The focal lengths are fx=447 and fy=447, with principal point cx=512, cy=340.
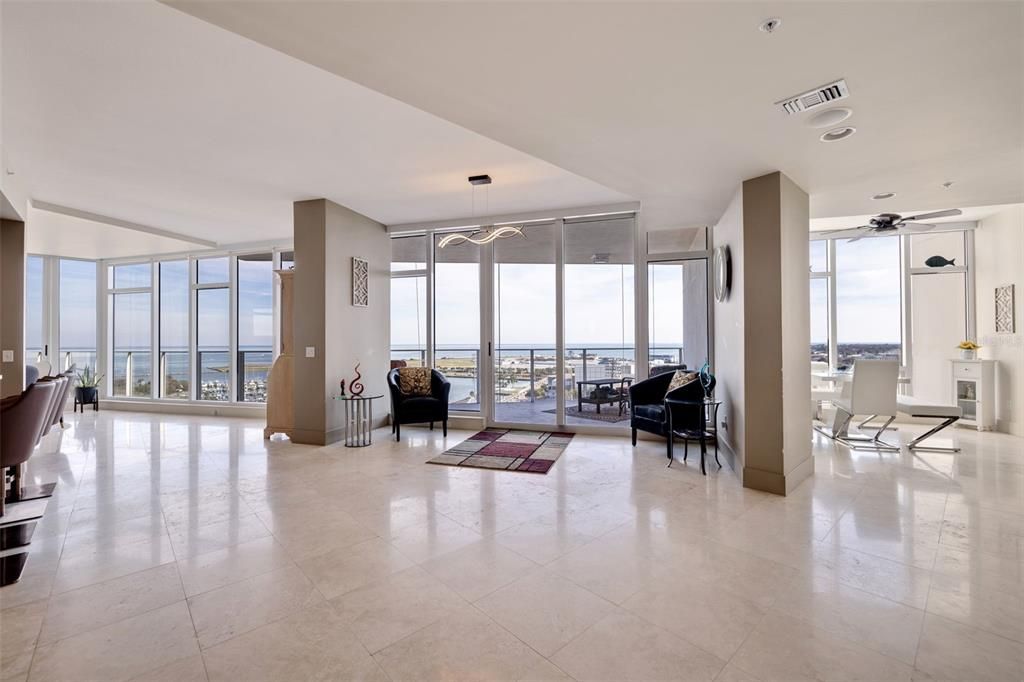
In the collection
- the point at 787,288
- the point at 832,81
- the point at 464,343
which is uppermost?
the point at 832,81

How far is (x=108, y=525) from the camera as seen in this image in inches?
118

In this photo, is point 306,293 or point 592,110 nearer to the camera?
point 592,110

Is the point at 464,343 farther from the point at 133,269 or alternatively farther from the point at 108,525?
the point at 133,269

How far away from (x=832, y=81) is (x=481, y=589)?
311 cm

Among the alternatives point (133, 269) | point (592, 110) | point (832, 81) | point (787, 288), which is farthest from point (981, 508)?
point (133, 269)

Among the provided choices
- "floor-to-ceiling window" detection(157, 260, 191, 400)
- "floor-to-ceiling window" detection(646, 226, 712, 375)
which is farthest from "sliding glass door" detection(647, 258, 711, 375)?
"floor-to-ceiling window" detection(157, 260, 191, 400)

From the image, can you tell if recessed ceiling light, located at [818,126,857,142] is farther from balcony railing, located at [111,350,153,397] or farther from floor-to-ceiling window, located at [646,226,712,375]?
balcony railing, located at [111,350,153,397]

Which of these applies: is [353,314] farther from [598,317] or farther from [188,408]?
[188,408]

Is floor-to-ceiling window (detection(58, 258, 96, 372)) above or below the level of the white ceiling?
below

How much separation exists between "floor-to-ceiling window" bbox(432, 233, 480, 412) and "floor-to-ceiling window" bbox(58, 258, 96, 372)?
719 cm

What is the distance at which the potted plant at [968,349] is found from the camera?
5922 mm

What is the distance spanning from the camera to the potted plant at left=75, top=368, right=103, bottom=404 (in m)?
7.94

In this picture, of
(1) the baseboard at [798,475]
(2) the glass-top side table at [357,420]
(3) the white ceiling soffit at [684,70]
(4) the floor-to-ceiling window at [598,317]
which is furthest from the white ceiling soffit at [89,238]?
(1) the baseboard at [798,475]

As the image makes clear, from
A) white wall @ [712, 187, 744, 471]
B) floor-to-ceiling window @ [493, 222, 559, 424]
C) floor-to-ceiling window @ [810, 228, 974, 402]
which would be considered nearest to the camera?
white wall @ [712, 187, 744, 471]
